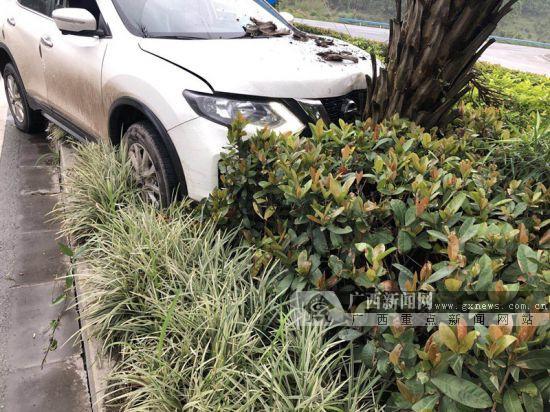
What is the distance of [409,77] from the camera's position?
2.81 m

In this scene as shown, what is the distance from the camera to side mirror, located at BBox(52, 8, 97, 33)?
3.42m

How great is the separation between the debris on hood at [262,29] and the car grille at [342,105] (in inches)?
37.7

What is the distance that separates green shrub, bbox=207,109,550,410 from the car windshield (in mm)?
1313

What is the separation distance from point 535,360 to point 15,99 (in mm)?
6013

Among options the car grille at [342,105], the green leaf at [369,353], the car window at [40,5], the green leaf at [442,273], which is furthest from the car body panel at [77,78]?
the green leaf at [442,273]

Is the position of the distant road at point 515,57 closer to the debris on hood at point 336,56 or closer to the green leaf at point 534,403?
the debris on hood at point 336,56

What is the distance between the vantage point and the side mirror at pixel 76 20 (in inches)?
135

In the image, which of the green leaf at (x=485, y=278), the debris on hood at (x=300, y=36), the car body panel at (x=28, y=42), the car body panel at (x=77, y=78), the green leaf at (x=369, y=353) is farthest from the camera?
the car body panel at (x=28, y=42)

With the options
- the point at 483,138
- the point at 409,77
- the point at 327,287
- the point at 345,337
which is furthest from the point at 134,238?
the point at 483,138

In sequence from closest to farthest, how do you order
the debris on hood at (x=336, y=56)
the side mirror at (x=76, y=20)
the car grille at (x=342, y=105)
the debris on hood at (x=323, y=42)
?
the car grille at (x=342, y=105), the debris on hood at (x=336, y=56), the side mirror at (x=76, y=20), the debris on hood at (x=323, y=42)

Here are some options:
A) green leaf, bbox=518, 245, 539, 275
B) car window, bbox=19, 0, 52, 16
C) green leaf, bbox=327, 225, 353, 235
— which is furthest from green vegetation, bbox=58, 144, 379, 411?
car window, bbox=19, 0, 52, 16

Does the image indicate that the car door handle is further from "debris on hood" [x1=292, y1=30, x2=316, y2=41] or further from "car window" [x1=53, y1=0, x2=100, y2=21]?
"debris on hood" [x1=292, y1=30, x2=316, y2=41]

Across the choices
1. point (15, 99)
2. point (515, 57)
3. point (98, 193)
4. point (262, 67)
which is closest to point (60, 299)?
point (98, 193)

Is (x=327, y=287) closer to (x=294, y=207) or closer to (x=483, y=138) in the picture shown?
(x=294, y=207)
